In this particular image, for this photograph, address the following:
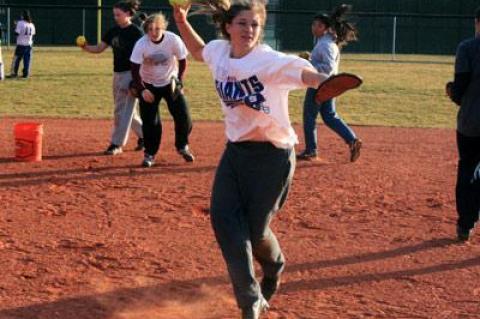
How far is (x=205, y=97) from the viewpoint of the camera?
16812 mm

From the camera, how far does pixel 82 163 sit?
920 cm

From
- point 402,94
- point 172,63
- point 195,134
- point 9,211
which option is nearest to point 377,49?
point 402,94

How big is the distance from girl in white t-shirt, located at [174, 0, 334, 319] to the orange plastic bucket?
5.34m

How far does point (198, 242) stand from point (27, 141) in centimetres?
396

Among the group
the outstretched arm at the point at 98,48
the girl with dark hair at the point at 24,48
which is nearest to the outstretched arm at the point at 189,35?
the outstretched arm at the point at 98,48

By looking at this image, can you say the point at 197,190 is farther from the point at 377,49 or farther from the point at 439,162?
the point at 377,49

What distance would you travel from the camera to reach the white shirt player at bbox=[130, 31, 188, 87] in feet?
28.5

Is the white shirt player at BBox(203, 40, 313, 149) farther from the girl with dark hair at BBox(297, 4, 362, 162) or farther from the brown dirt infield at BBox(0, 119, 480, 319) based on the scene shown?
the girl with dark hair at BBox(297, 4, 362, 162)

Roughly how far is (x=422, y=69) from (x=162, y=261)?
2391cm

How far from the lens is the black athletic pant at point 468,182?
602 centimetres

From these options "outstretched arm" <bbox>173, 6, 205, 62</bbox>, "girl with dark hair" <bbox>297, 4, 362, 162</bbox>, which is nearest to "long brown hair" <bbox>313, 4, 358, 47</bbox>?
"girl with dark hair" <bbox>297, 4, 362, 162</bbox>

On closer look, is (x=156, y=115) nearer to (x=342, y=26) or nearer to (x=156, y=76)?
(x=156, y=76)

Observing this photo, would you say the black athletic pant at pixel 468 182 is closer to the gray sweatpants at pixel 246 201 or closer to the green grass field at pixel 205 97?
the gray sweatpants at pixel 246 201

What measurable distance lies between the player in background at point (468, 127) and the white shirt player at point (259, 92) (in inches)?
86.7
